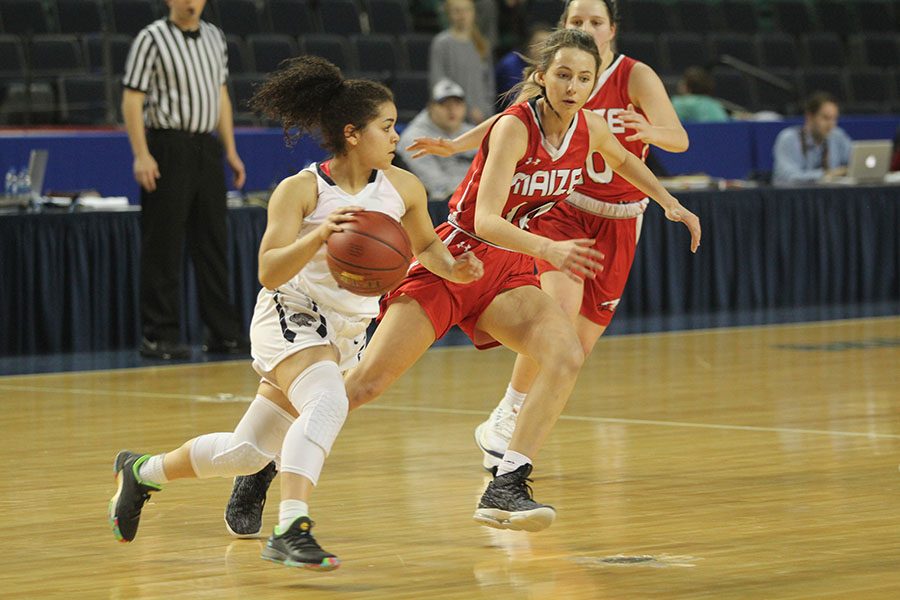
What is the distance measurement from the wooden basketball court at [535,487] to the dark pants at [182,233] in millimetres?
677

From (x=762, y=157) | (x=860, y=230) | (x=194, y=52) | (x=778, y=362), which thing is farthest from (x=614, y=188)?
(x=762, y=157)

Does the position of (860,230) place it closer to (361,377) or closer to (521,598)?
(361,377)

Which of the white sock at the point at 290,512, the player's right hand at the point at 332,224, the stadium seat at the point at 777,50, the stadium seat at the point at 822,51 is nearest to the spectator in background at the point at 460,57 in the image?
the stadium seat at the point at 777,50

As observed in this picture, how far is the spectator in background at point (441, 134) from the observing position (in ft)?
32.3

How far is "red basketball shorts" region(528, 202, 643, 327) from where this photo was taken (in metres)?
5.55

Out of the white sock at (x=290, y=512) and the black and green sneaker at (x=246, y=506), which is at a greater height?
the white sock at (x=290, y=512)

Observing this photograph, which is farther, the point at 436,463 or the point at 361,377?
the point at 436,463

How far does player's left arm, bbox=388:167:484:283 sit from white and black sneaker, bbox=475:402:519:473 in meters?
1.11

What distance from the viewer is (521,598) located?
3494 mm

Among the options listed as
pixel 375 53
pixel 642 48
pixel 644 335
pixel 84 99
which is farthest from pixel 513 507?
pixel 642 48

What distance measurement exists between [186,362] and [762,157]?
18.7 ft

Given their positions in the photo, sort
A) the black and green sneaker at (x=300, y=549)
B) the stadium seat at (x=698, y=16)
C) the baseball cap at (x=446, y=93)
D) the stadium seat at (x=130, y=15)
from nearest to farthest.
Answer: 1. the black and green sneaker at (x=300, y=549)
2. the baseball cap at (x=446, y=93)
3. the stadium seat at (x=130, y=15)
4. the stadium seat at (x=698, y=16)

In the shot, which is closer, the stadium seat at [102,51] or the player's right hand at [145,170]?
the player's right hand at [145,170]

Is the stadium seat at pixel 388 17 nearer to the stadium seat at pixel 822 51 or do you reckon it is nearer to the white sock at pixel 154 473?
the stadium seat at pixel 822 51
